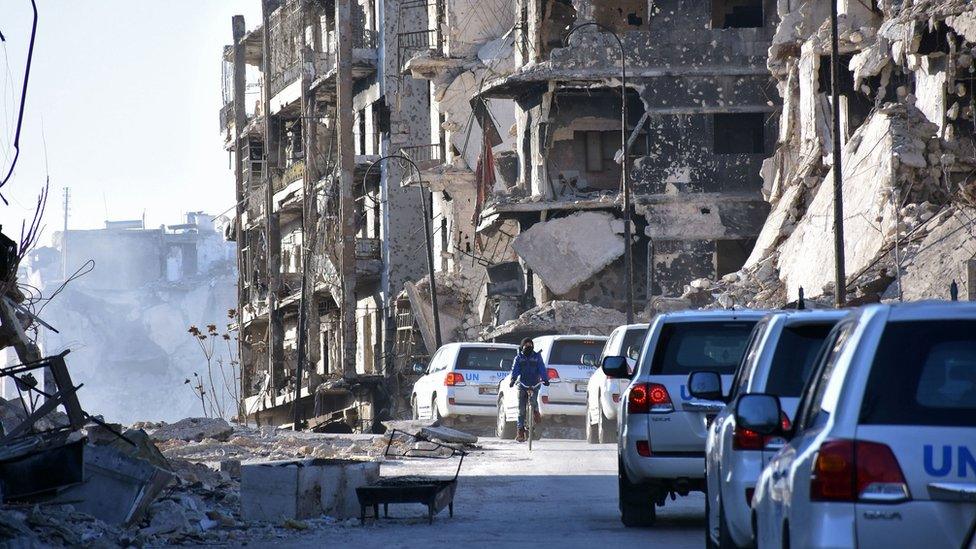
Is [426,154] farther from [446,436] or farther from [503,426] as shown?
[446,436]

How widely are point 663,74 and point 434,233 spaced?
52.1 feet

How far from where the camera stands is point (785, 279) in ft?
136

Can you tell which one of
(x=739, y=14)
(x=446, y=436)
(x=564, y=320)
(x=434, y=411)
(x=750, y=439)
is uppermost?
(x=739, y=14)

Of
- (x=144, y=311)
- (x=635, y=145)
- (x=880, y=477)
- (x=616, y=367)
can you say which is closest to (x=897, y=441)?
(x=880, y=477)

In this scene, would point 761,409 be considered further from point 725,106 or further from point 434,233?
point 434,233

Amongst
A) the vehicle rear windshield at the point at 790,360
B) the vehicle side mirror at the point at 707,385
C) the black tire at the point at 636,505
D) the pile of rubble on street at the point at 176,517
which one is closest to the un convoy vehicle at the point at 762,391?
the vehicle rear windshield at the point at 790,360

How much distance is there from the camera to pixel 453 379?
33656 millimetres

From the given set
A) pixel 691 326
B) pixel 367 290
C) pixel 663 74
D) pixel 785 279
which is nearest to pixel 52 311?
pixel 367 290

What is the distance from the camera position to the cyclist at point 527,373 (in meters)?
28.0

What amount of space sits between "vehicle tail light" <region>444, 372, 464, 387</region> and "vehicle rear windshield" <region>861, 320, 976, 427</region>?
89.2 feet

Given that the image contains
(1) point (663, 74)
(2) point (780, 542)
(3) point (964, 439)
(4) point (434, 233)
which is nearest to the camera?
(3) point (964, 439)

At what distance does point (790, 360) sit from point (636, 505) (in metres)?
4.62

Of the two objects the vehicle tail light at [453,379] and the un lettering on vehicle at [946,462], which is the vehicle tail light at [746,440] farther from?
the vehicle tail light at [453,379]

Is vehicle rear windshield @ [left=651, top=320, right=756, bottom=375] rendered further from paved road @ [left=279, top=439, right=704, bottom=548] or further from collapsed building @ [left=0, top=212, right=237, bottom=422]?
collapsed building @ [left=0, top=212, right=237, bottom=422]
